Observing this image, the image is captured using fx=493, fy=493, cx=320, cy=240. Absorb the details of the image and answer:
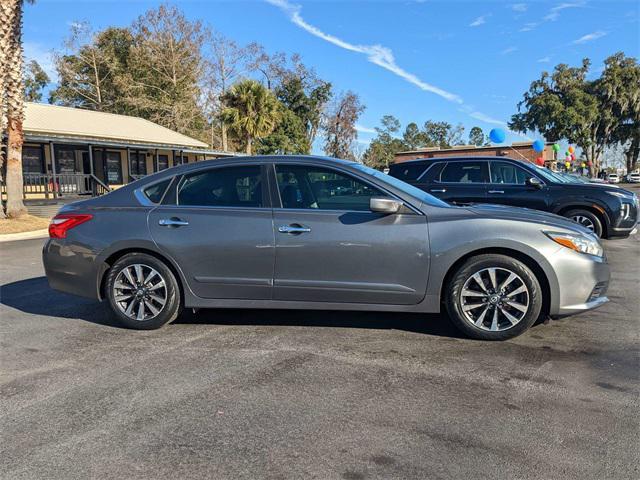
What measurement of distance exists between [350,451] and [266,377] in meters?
1.12

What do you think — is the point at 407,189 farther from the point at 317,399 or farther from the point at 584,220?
the point at 584,220

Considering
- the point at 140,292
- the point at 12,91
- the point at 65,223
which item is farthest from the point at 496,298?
the point at 12,91

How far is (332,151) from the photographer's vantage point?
5919cm

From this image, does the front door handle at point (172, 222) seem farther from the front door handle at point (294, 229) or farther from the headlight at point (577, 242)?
the headlight at point (577, 242)

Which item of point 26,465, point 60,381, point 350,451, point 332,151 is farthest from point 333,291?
point 332,151

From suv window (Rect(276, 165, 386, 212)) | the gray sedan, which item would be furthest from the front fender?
suv window (Rect(276, 165, 386, 212))

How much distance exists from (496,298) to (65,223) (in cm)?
413

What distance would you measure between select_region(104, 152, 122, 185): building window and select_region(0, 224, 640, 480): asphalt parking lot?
2456cm

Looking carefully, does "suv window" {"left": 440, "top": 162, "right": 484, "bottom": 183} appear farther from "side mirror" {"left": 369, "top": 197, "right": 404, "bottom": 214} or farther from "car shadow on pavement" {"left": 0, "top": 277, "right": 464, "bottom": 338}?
"side mirror" {"left": 369, "top": 197, "right": 404, "bottom": 214}

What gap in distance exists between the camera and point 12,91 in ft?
51.9

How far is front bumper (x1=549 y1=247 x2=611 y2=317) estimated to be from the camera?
162 inches

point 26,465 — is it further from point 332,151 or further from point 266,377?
point 332,151

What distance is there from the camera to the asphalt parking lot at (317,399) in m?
2.56

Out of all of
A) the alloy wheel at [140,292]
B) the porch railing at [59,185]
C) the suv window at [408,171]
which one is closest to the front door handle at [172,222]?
the alloy wheel at [140,292]
